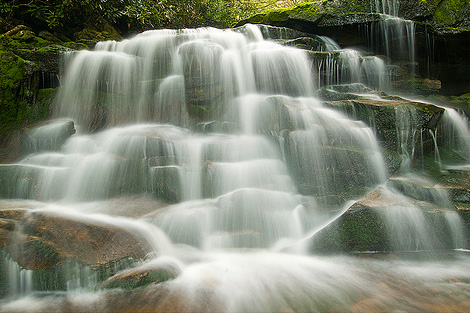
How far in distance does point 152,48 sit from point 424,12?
7777mm

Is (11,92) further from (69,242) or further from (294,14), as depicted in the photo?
(294,14)

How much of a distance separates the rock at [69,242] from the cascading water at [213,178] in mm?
76

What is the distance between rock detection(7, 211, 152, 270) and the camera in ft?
9.23

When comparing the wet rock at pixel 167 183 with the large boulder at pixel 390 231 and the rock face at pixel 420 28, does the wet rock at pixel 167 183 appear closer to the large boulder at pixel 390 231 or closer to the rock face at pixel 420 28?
the large boulder at pixel 390 231

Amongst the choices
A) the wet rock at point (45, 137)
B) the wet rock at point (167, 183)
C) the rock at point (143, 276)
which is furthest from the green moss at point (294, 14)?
the rock at point (143, 276)

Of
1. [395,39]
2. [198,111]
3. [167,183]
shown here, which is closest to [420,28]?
[395,39]

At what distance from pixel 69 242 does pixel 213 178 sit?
2.22 meters

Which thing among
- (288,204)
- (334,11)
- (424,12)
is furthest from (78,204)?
(424,12)

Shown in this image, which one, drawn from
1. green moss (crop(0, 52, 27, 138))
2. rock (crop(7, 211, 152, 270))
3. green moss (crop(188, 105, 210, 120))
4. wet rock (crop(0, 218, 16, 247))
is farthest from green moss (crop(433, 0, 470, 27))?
green moss (crop(0, 52, 27, 138))

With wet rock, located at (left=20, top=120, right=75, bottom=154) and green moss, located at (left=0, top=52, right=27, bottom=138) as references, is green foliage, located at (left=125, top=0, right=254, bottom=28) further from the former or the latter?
wet rock, located at (left=20, top=120, right=75, bottom=154)

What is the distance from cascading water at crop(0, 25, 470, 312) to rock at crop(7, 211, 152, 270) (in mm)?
76

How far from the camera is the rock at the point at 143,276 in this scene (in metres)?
2.77

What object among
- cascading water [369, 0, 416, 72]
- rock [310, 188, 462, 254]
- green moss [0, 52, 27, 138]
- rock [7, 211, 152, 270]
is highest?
cascading water [369, 0, 416, 72]

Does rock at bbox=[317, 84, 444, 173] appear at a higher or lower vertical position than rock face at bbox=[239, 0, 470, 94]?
lower
